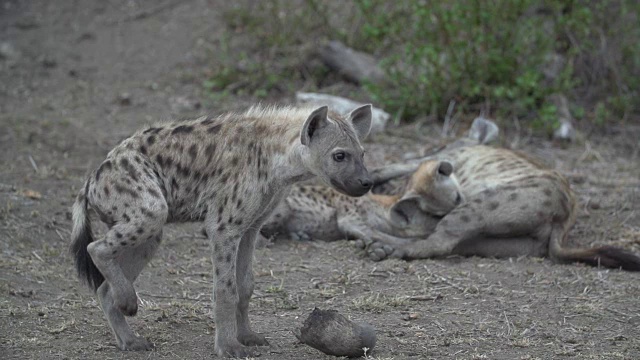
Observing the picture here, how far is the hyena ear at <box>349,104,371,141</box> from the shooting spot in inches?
150

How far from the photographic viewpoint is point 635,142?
7598 millimetres

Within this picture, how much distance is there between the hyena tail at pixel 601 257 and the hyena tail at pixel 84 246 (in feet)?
8.49

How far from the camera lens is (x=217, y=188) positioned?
3.68 m

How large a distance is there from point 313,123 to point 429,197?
6.79 ft

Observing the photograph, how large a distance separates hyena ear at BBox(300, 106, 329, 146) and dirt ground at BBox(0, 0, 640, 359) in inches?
33.4

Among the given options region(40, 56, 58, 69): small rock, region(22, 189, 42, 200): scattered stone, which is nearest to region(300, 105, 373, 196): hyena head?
region(22, 189, 42, 200): scattered stone

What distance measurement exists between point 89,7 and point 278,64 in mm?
2410

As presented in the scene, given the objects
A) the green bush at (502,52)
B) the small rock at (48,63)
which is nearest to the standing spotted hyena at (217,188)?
the green bush at (502,52)

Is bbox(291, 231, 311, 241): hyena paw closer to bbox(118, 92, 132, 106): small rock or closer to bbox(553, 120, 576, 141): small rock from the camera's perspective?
bbox(553, 120, 576, 141): small rock

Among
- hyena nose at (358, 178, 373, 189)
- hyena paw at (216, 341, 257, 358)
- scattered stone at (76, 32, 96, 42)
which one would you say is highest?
hyena nose at (358, 178, 373, 189)

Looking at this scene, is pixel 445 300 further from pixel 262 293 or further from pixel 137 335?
pixel 137 335

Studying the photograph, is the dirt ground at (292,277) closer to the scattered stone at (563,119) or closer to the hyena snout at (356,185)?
the scattered stone at (563,119)

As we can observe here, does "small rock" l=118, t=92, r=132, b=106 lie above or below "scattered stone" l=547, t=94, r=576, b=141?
below

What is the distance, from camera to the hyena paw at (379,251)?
201 inches
